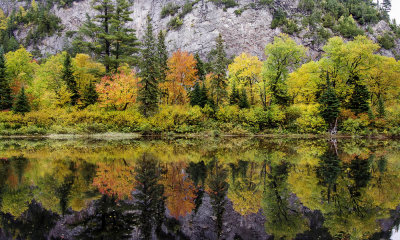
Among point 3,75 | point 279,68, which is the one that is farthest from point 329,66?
point 3,75

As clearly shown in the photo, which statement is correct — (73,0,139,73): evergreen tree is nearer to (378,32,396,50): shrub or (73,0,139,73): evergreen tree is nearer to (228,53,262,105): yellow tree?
(228,53,262,105): yellow tree

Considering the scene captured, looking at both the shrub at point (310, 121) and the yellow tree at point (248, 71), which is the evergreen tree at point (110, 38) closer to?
the yellow tree at point (248, 71)

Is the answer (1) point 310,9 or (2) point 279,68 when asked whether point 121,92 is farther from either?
(1) point 310,9

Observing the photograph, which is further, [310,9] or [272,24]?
[310,9]

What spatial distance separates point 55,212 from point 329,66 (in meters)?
37.6

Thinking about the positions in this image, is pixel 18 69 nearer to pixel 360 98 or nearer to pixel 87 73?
pixel 87 73

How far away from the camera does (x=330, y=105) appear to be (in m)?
34.9

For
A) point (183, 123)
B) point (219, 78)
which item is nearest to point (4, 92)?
point (183, 123)

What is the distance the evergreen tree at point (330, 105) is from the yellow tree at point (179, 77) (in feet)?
61.8

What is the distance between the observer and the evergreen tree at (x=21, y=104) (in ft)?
119

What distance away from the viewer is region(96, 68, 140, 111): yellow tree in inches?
1425

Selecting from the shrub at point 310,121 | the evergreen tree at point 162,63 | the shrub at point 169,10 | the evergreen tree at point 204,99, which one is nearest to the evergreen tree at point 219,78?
the evergreen tree at point 204,99

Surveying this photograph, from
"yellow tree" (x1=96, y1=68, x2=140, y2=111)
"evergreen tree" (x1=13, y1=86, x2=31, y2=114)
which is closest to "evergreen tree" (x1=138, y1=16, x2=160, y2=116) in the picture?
"yellow tree" (x1=96, y1=68, x2=140, y2=111)

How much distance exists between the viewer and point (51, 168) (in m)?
12.7
